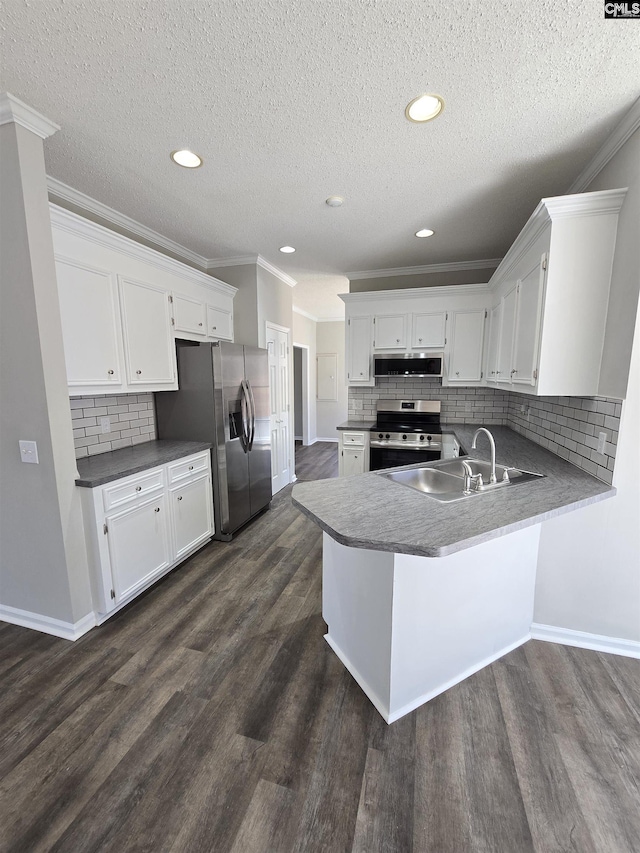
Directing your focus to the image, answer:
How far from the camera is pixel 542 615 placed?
2039 millimetres

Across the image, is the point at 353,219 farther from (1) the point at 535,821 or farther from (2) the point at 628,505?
(1) the point at 535,821

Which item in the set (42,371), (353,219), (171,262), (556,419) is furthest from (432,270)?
(42,371)

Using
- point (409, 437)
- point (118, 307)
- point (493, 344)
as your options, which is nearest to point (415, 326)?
point (493, 344)

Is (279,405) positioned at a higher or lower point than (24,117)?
lower

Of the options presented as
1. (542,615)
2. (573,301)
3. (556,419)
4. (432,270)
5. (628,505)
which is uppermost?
(432,270)

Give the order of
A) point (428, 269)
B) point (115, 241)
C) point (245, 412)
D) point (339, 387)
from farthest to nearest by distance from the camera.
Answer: point (339, 387) < point (428, 269) < point (245, 412) < point (115, 241)

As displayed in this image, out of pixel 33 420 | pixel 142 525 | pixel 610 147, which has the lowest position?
pixel 142 525

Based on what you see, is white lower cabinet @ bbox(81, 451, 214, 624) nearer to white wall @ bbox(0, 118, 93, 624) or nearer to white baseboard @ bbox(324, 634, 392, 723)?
white wall @ bbox(0, 118, 93, 624)

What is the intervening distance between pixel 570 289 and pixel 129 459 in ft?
9.66

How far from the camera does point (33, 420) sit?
190cm

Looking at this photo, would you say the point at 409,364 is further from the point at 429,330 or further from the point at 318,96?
the point at 318,96

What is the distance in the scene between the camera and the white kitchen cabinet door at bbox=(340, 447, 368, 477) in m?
3.96

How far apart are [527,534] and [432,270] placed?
332cm

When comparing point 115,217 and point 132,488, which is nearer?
point 132,488
